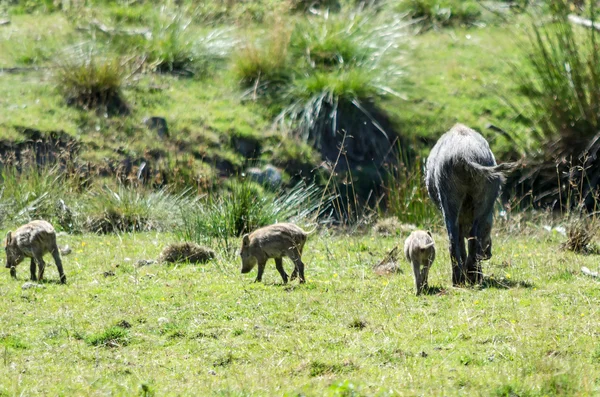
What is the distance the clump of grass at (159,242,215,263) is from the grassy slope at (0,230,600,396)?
0.42 meters

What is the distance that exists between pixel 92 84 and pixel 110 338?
36.3 ft

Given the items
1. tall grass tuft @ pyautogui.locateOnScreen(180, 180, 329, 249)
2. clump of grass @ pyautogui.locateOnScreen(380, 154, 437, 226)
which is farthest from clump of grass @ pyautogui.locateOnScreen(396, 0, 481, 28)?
tall grass tuft @ pyautogui.locateOnScreen(180, 180, 329, 249)

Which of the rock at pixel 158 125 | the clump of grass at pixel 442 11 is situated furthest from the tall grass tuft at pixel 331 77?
the rock at pixel 158 125

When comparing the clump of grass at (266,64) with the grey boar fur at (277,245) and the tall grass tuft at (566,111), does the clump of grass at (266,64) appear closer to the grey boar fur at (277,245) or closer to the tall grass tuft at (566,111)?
the tall grass tuft at (566,111)

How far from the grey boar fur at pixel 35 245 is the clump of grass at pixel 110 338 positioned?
2.35 meters

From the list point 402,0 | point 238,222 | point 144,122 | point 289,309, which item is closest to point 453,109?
point 402,0

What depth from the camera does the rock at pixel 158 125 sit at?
714 inches

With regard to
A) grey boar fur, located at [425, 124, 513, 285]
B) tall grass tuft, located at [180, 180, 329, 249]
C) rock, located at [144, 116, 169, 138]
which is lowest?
tall grass tuft, located at [180, 180, 329, 249]

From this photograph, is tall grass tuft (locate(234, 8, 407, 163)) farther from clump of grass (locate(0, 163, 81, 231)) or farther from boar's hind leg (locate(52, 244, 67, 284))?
boar's hind leg (locate(52, 244, 67, 284))

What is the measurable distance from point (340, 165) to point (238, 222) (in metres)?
5.15

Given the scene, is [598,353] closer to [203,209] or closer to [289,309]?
[289,309]

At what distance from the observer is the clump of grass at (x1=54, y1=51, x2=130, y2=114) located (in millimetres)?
18578

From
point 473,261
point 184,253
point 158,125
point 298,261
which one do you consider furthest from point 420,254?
point 158,125

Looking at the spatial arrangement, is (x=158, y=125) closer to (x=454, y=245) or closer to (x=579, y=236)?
(x=579, y=236)
